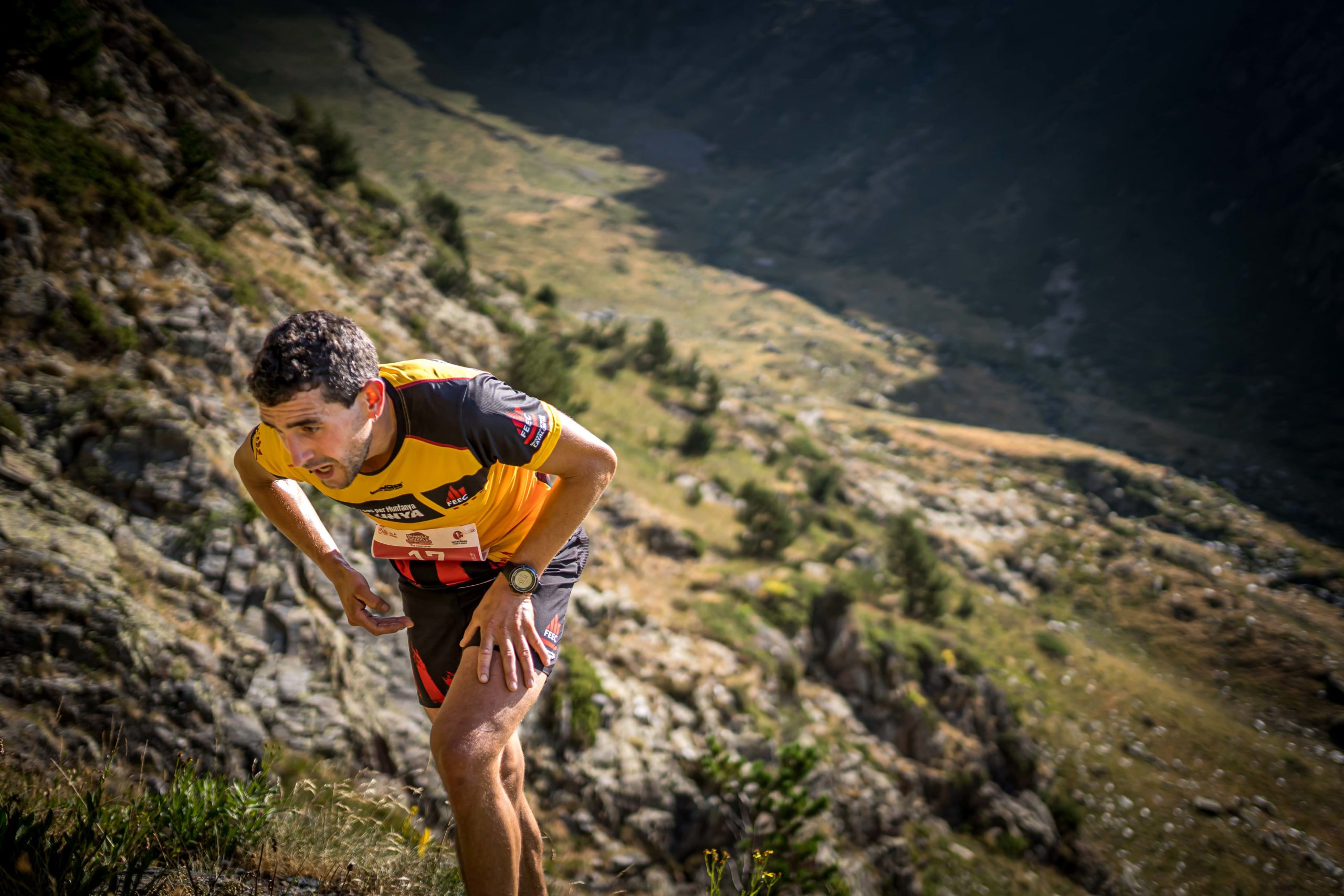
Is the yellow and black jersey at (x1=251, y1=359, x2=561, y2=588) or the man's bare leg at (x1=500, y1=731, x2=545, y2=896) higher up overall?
the yellow and black jersey at (x1=251, y1=359, x2=561, y2=588)

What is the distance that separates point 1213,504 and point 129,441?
33.5m

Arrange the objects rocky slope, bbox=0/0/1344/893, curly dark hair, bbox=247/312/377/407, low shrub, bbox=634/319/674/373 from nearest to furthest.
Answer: curly dark hair, bbox=247/312/377/407
rocky slope, bbox=0/0/1344/893
low shrub, bbox=634/319/674/373

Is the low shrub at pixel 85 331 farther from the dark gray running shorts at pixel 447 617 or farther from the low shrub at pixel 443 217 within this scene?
the low shrub at pixel 443 217

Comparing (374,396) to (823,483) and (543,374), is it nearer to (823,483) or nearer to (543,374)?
(543,374)

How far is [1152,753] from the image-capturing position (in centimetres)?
1259

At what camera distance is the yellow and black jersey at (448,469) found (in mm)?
2035

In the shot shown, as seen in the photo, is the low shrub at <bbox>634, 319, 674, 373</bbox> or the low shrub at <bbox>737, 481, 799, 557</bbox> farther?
the low shrub at <bbox>634, 319, 674, 373</bbox>

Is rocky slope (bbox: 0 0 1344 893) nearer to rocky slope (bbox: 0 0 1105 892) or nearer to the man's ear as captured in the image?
rocky slope (bbox: 0 0 1105 892)

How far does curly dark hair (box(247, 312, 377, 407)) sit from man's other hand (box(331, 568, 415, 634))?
0.77 metres

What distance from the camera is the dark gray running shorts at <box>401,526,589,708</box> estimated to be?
2357 mm

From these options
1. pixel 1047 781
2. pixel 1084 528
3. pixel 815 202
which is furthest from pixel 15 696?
pixel 815 202

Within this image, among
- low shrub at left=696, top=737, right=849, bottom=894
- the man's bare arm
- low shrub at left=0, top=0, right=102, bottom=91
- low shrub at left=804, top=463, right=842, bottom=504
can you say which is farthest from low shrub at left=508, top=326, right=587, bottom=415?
the man's bare arm

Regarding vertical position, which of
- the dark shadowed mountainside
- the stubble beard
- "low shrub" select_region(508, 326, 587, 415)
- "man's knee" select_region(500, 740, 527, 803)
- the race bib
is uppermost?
the dark shadowed mountainside

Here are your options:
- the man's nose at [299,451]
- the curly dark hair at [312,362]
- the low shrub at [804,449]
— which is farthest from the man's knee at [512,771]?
the low shrub at [804,449]
